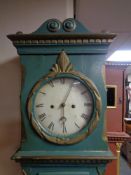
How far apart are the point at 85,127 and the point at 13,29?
0.59 metres

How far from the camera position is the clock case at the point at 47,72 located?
788 mm

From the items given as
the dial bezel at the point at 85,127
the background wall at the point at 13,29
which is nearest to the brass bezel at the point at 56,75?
the dial bezel at the point at 85,127

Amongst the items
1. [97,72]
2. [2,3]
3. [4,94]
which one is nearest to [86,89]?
[97,72]

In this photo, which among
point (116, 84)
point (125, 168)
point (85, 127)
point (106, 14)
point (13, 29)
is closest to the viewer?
point (85, 127)

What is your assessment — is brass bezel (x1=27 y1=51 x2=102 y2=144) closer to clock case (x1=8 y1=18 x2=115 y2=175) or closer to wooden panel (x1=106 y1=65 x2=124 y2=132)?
clock case (x1=8 y1=18 x2=115 y2=175)

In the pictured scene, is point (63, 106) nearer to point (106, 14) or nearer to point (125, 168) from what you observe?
point (106, 14)

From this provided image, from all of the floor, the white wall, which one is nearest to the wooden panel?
the white wall

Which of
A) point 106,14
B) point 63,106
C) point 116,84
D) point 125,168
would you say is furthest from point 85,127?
point 125,168

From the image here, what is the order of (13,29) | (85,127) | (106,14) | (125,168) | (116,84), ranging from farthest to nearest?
(125,168), (116,84), (106,14), (13,29), (85,127)

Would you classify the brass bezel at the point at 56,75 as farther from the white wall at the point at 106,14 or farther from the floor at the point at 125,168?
the floor at the point at 125,168

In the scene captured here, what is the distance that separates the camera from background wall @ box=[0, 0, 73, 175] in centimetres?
106

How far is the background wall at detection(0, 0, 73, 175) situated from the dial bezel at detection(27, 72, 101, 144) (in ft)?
0.92

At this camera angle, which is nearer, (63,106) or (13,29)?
(63,106)

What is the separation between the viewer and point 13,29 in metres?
1.07
